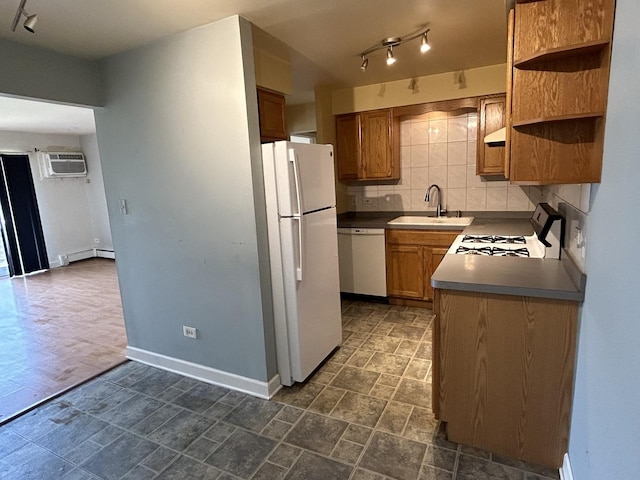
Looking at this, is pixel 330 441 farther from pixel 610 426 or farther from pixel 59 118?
pixel 59 118

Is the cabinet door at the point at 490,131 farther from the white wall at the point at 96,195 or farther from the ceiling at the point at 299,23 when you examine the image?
the white wall at the point at 96,195

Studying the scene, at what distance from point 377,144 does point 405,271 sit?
147 centimetres

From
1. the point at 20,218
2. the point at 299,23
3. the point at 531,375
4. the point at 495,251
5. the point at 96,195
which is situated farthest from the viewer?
the point at 96,195

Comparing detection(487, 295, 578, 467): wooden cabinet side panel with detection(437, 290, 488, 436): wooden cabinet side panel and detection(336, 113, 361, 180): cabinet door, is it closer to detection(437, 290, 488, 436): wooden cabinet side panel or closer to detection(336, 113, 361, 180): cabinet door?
detection(437, 290, 488, 436): wooden cabinet side panel

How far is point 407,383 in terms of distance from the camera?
2.56 metres

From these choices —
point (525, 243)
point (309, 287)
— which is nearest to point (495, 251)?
point (525, 243)

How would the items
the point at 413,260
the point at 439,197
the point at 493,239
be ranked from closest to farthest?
the point at 493,239
the point at 413,260
the point at 439,197

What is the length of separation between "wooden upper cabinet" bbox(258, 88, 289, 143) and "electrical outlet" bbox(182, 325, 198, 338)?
1.49 m

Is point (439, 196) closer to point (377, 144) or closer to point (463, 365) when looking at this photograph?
point (377, 144)

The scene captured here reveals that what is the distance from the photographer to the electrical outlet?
9.00 ft

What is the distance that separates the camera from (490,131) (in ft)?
11.9

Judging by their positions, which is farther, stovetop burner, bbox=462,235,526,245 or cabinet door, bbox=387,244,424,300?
cabinet door, bbox=387,244,424,300

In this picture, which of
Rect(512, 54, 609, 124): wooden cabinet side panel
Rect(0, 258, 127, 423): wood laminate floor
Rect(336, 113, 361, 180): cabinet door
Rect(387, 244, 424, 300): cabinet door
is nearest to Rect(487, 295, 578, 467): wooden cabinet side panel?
Rect(512, 54, 609, 124): wooden cabinet side panel

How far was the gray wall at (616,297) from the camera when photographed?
3.24 feet
